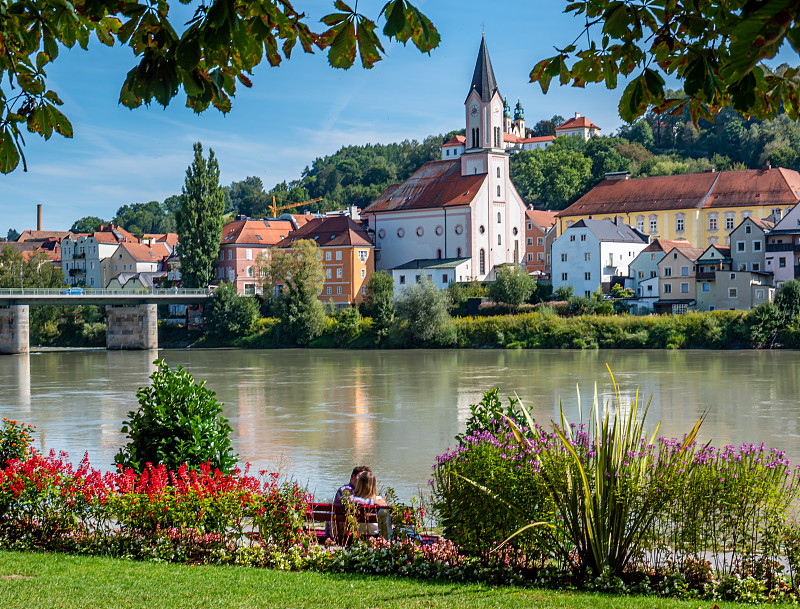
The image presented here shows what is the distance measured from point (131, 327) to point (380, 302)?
2217 cm

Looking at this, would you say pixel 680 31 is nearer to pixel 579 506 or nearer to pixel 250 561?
pixel 579 506

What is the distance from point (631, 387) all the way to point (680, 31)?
28099mm

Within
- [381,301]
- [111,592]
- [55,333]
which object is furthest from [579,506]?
[55,333]

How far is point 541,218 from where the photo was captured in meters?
103

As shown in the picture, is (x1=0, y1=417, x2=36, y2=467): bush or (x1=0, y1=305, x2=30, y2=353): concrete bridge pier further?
(x1=0, y1=305, x2=30, y2=353): concrete bridge pier

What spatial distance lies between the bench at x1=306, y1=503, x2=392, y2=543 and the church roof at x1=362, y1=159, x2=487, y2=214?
7587 cm

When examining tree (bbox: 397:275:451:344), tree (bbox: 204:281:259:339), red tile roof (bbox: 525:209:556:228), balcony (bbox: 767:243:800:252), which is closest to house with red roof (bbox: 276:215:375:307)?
tree (bbox: 204:281:259:339)

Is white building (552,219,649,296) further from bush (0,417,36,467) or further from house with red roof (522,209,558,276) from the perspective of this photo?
bush (0,417,36,467)

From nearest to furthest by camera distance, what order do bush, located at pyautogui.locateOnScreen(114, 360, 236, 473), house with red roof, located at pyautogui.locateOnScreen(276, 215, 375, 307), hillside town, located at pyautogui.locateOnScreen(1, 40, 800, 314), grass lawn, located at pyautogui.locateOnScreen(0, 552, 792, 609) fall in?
grass lawn, located at pyautogui.locateOnScreen(0, 552, 792, 609) → bush, located at pyautogui.locateOnScreen(114, 360, 236, 473) → hillside town, located at pyautogui.locateOnScreen(1, 40, 800, 314) → house with red roof, located at pyautogui.locateOnScreen(276, 215, 375, 307)

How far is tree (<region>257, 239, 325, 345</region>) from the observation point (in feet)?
226

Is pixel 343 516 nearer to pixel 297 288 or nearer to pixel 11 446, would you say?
pixel 11 446

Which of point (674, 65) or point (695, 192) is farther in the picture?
point (695, 192)

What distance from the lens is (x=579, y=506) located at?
7.42m

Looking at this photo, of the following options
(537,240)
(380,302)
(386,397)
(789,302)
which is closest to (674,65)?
(386,397)
